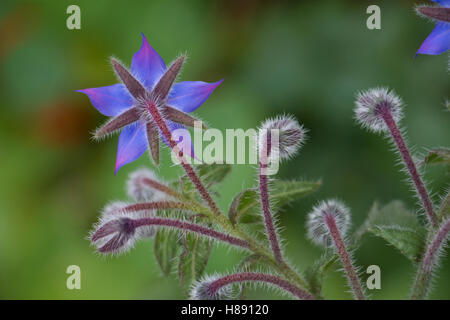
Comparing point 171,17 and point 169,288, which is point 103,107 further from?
point 171,17

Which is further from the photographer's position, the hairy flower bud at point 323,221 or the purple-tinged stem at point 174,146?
the hairy flower bud at point 323,221

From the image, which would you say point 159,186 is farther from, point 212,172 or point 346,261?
point 346,261

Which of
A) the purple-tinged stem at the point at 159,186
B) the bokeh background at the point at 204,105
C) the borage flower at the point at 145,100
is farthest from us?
the bokeh background at the point at 204,105

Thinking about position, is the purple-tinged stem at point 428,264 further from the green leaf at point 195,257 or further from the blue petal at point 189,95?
the blue petal at point 189,95

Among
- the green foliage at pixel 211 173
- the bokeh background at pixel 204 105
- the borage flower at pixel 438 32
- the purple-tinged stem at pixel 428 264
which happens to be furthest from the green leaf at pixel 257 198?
the bokeh background at pixel 204 105

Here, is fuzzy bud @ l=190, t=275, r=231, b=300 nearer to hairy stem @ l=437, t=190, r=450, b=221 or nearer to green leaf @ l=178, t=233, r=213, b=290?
green leaf @ l=178, t=233, r=213, b=290

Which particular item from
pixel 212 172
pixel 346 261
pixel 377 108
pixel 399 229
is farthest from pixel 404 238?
pixel 212 172
